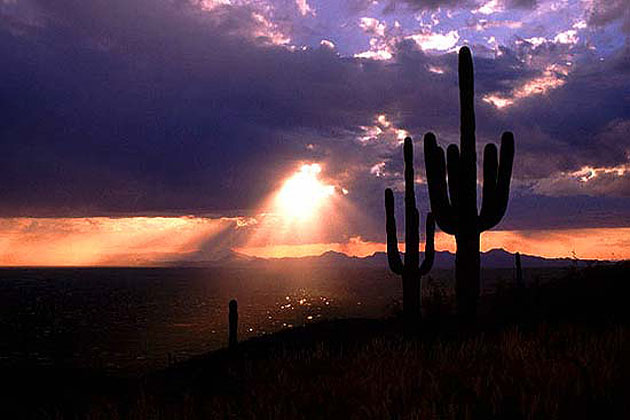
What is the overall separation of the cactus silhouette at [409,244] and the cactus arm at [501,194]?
18.9ft

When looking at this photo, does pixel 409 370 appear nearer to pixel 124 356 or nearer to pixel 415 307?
pixel 415 307

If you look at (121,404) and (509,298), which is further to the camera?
(509,298)

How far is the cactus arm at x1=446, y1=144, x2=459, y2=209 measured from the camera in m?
14.4

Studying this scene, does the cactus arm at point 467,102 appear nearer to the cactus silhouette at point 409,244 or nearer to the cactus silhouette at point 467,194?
the cactus silhouette at point 467,194

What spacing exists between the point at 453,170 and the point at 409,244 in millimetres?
6696

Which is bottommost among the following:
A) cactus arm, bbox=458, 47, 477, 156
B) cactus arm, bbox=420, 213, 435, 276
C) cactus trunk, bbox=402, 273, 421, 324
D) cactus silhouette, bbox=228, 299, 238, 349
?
cactus silhouette, bbox=228, 299, 238, 349

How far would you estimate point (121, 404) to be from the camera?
16.5ft

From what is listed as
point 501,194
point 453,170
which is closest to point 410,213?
point 453,170

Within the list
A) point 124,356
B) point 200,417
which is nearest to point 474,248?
point 200,417

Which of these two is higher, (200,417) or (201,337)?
(200,417)

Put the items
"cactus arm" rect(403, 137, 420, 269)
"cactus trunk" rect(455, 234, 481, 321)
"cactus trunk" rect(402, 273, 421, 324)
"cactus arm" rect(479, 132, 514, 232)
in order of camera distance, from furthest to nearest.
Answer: "cactus trunk" rect(402, 273, 421, 324)
"cactus arm" rect(403, 137, 420, 269)
"cactus trunk" rect(455, 234, 481, 321)
"cactus arm" rect(479, 132, 514, 232)

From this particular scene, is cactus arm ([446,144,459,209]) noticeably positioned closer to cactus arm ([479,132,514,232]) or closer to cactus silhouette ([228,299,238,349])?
cactus arm ([479,132,514,232])

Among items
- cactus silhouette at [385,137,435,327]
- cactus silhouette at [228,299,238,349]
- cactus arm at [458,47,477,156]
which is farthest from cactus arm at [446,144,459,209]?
cactus silhouette at [228,299,238,349]

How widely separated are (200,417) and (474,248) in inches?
453
